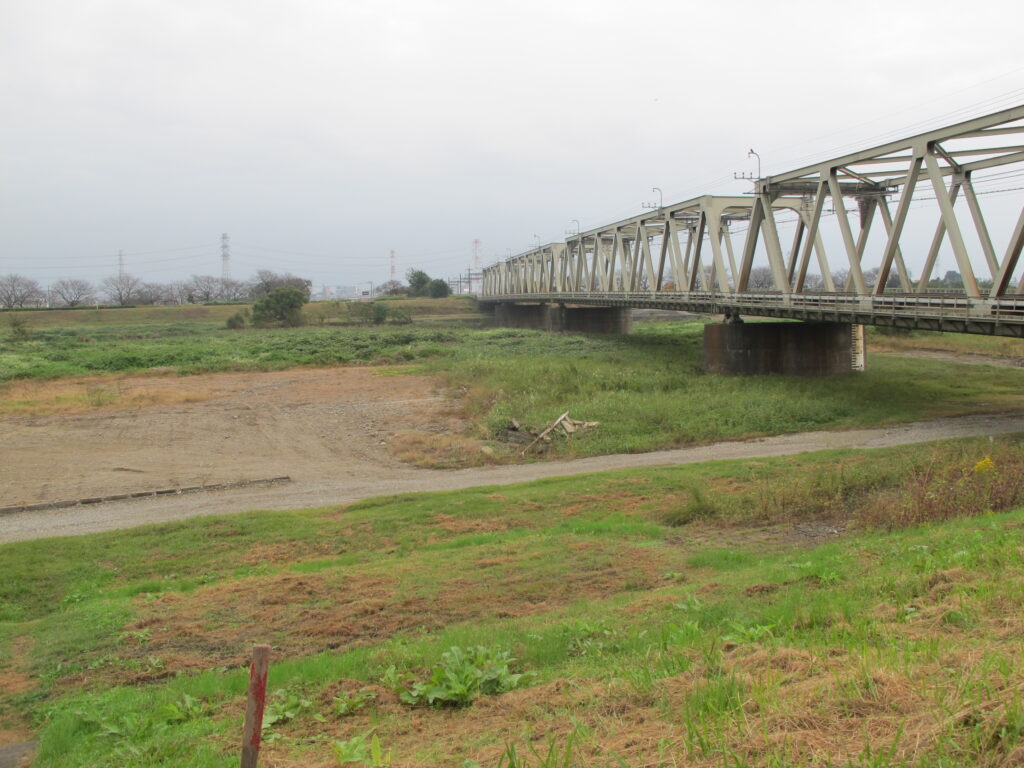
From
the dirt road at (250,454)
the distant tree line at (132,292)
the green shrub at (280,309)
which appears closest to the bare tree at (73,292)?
the distant tree line at (132,292)

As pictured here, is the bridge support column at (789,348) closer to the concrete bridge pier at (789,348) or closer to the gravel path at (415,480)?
the concrete bridge pier at (789,348)

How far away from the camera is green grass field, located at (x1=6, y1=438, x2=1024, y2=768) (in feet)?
15.6

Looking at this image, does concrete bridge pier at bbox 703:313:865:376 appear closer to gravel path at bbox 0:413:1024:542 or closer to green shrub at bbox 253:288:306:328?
gravel path at bbox 0:413:1024:542

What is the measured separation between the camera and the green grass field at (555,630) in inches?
187

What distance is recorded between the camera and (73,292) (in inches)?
6885

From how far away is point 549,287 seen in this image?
3893 inches

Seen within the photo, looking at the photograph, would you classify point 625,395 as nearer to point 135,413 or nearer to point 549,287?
point 135,413

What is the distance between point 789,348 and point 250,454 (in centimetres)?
2904

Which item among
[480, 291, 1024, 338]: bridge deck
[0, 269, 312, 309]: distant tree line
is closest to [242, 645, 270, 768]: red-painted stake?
[480, 291, 1024, 338]: bridge deck

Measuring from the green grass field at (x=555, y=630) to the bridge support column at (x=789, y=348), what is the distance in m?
23.6

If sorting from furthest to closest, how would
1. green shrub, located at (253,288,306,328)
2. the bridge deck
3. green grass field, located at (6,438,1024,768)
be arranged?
green shrub, located at (253,288,306,328) → the bridge deck → green grass field, located at (6,438,1024,768)

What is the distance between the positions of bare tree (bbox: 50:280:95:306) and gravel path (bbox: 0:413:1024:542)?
173882 mm

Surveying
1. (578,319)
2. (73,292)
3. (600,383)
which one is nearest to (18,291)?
(73,292)

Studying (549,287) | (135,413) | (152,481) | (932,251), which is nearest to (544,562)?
(152,481)
